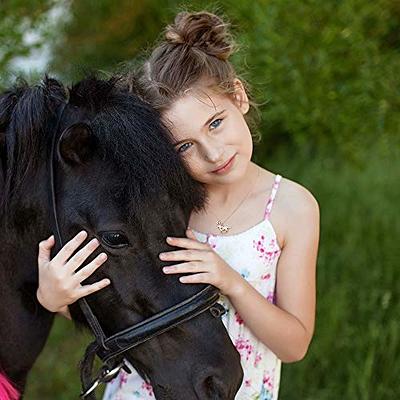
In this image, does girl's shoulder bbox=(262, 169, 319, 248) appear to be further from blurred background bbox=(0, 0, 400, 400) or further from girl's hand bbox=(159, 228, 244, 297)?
blurred background bbox=(0, 0, 400, 400)

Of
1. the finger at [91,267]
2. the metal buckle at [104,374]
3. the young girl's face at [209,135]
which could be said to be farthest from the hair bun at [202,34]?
the metal buckle at [104,374]

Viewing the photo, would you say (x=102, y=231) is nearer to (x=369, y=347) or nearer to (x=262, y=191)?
(x=262, y=191)

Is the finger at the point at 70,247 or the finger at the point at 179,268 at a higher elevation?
the finger at the point at 70,247

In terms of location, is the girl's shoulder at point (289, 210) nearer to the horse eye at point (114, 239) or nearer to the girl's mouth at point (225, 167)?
the girl's mouth at point (225, 167)

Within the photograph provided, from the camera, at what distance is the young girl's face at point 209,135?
72.1 inches

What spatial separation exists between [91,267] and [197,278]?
22 centimetres

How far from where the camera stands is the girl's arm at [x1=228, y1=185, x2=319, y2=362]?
187cm

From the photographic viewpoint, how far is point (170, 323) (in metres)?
1.66

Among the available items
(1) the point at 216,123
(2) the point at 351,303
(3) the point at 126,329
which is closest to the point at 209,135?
(1) the point at 216,123

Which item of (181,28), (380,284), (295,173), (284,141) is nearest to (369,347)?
(380,284)

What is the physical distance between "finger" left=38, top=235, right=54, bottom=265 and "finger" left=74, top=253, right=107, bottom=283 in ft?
0.33

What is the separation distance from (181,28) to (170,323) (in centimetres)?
74

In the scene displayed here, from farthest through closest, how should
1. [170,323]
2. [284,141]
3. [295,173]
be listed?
[284,141] → [295,173] → [170,323]

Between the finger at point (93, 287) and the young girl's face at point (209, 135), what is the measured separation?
1.09ft
